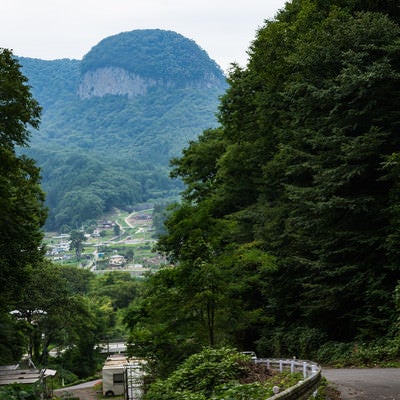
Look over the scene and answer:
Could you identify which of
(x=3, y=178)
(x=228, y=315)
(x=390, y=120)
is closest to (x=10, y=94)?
(x=3, y=178)

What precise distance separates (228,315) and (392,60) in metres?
10.0

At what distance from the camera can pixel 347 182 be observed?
1722 cm

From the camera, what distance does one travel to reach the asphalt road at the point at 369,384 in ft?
32.7

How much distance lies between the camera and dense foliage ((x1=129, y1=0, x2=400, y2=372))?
54.1ft

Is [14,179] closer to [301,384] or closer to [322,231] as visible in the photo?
[322,231]

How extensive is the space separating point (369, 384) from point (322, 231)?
762 cm

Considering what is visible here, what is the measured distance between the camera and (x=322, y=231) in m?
18.3

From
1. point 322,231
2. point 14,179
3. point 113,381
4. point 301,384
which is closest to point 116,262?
point 113,381

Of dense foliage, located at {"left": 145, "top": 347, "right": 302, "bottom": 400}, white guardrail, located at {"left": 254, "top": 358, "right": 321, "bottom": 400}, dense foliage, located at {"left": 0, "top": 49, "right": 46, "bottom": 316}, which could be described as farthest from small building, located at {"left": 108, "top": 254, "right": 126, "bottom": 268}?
dense foliage, located at {"left": 145, "top": 347, "right": 302, "bottom": 400}

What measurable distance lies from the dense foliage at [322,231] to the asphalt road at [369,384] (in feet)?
9.41

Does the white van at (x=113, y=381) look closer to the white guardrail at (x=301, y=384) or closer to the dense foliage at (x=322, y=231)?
the dense foliage at (x=322, y=231)

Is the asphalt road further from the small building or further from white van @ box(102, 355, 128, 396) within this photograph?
the small building

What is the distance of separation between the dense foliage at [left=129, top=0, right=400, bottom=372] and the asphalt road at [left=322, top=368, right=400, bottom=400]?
113 inches

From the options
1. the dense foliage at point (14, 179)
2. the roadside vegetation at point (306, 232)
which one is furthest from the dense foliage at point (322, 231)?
the dense foliage at point (14, 179)
